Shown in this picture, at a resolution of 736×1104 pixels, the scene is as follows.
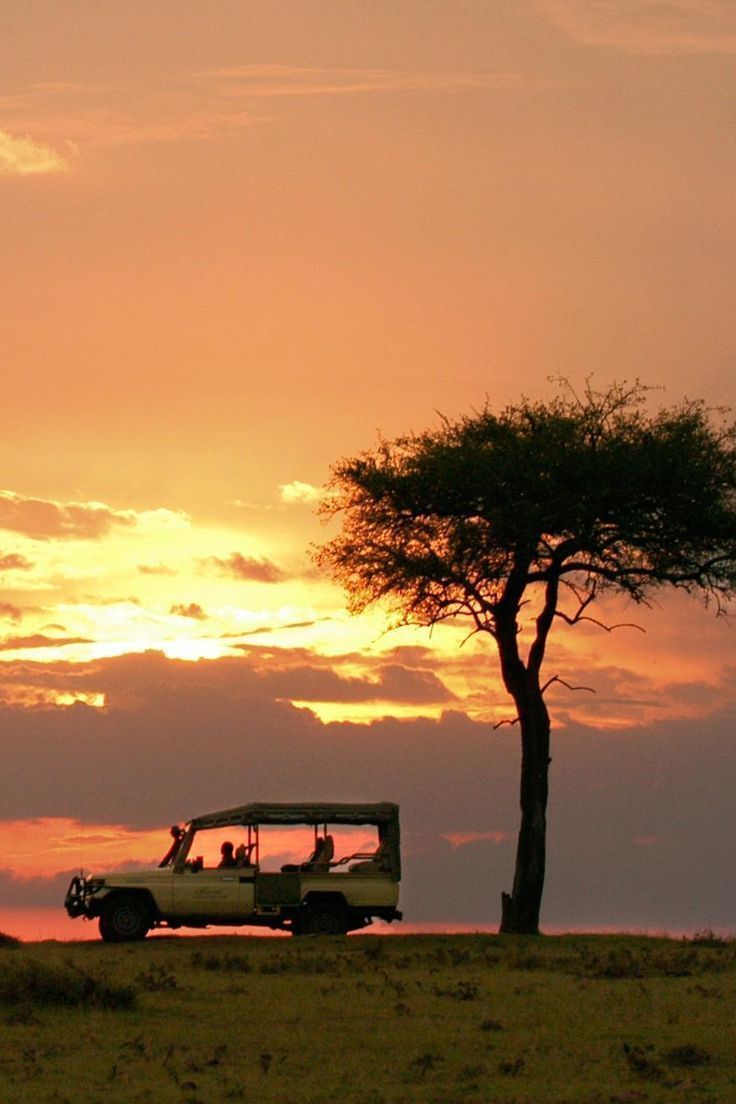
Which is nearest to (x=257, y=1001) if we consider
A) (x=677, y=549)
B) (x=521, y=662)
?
(x=521, y=662)

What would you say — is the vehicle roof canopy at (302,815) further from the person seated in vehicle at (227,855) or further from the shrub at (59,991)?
the shrub at (59,991)

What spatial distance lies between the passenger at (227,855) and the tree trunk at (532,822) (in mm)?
8871

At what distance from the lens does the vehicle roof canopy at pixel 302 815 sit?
37.9m

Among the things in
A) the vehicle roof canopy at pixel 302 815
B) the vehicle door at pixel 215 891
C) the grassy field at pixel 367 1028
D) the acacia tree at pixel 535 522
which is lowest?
the grassy field at pixel 367 1028

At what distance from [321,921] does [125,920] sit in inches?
179

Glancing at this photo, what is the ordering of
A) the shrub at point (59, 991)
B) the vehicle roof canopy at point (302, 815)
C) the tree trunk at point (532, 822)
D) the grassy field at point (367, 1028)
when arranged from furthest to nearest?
1. the tree trunk at point (532, 822)
2. the vehicle roof canopy at point (302, 815)
3. the shrub at point (59, 991)
4. the grassy field at point (367, 1028)

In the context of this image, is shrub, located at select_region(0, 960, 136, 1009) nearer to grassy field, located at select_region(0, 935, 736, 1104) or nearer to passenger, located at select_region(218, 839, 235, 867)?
grassy field, located at select_region(0, 935, 736, 1104)

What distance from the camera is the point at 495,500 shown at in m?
43.1

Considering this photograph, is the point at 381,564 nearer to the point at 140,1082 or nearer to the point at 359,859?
the point at 359,859

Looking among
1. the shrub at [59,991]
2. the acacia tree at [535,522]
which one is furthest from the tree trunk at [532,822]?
the shrub at [59,991]

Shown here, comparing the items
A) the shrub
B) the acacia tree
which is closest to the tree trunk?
the acacia tree

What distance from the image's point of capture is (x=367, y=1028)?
933 inches

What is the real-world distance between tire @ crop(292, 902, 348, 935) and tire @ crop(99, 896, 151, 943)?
3.53m

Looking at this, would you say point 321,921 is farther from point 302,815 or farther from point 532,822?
point 532,822
